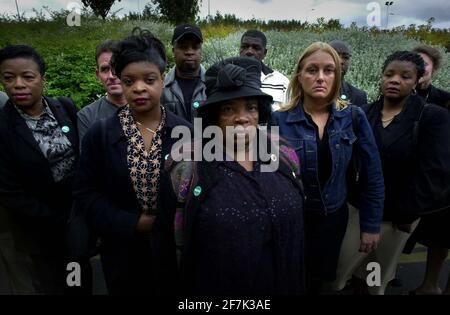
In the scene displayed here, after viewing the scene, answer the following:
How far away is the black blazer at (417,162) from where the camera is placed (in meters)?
2.64

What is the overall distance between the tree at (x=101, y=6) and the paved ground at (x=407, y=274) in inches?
571

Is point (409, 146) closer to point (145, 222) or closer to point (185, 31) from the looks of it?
point (145, 222)

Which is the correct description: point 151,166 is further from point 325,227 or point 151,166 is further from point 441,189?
point 441,189

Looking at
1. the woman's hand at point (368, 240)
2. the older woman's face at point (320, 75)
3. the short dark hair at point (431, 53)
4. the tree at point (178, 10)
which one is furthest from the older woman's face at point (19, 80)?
the tree at point (178, 10)

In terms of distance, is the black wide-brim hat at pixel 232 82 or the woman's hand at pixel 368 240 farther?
the woman's hand at pixel 368 240

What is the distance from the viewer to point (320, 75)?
2408 mm

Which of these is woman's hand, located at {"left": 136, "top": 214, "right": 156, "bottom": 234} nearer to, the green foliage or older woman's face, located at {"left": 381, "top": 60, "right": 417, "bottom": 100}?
older woman's face, located at {"left": 381, "top": 60, "right": 417, "bottom": 100}

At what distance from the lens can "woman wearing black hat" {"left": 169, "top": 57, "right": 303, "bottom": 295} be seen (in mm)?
1738

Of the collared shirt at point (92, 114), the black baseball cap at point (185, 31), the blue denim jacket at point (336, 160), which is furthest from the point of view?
the black baseball cap at point (185, 31)

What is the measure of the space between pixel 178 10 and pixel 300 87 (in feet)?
48.9

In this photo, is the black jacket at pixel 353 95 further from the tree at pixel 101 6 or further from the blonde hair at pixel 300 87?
the tree at pixel 101 6

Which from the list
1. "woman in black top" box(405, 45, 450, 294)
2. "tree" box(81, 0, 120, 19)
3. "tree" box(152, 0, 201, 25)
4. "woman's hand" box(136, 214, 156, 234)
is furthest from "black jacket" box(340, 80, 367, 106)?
"tree" box(81, 0, 120, 19)

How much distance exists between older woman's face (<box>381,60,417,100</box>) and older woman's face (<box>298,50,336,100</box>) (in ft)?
2.08

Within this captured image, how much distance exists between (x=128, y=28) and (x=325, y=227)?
1193 cm
